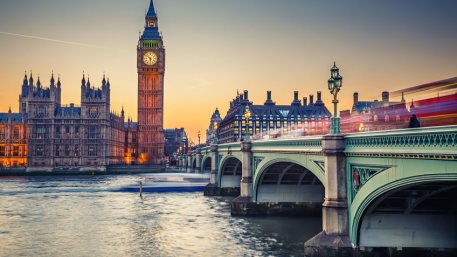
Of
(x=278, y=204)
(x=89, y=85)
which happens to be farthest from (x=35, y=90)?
(x=278, y=204)

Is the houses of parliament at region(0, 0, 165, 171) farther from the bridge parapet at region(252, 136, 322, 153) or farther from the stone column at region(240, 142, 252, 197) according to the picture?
the bridge parapet at region(252, 136, 322, 153)

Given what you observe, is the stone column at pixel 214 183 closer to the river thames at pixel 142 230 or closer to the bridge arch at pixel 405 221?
the river thames at pixel 142 230

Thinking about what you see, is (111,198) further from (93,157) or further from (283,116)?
(283,116)

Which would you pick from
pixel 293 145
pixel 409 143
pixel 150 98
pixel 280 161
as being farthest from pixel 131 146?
Result: pixel 409 143

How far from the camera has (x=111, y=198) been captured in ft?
202

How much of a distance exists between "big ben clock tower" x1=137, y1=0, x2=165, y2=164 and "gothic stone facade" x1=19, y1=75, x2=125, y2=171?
22157mm

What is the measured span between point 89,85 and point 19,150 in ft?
90.0

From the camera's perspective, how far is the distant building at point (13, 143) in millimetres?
143500

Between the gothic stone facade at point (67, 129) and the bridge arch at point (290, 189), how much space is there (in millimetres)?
101384

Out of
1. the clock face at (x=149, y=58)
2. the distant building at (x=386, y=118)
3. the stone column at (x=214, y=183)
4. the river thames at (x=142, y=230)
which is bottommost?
the river thames at (x=142, y=230)

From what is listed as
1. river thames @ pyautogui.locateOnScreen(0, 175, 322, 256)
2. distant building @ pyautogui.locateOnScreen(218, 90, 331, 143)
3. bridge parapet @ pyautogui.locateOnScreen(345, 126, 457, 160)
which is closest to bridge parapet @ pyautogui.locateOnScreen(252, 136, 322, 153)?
bridge parapet @ pyautogui.locateOnScreen(345, 126, 457, 160)

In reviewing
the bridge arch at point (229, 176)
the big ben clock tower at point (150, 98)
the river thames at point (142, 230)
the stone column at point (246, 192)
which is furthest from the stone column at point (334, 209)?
the big ben clock tower at point (150, 98)

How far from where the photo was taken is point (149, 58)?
17200 centimetres

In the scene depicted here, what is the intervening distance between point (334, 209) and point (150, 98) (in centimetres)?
15131
